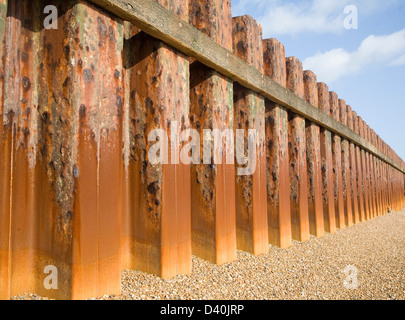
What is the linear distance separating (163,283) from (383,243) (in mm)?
4489

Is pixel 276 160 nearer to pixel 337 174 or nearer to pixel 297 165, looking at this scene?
pixel 297 165

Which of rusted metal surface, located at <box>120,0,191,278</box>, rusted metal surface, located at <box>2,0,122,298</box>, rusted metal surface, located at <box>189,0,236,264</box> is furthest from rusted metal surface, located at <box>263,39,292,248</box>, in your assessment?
rusted metal surface, located at <box>2,0,122,298</box>

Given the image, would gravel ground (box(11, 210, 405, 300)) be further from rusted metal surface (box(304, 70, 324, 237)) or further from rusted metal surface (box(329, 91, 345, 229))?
rusted metal surface (box(329, 91, 345, 229))

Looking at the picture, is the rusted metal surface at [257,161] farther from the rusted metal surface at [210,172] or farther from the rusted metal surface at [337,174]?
the rusted metal surface at [337,174]

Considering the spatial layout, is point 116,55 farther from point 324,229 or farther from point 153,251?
point 324,229

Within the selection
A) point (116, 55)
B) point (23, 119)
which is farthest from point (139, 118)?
point (23, 119)

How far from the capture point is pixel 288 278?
2990 millimetres

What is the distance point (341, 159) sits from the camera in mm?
7742

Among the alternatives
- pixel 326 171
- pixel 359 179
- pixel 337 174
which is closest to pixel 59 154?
pixel 326 171

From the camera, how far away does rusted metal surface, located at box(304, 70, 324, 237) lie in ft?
17.9

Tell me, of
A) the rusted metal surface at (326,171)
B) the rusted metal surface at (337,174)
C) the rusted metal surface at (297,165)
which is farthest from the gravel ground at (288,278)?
the rusted metal surface at (337,174)

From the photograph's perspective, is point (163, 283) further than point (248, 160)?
No

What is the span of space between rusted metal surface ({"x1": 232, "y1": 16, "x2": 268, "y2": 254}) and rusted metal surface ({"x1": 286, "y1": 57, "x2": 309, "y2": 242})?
3.83 feet

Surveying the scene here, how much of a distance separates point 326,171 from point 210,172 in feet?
12.8
